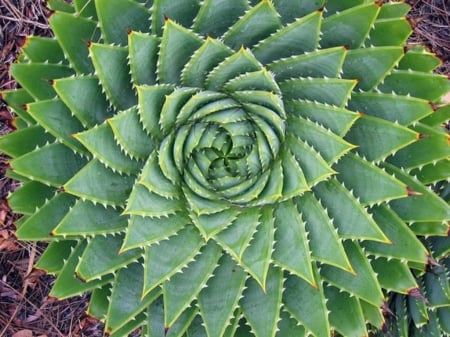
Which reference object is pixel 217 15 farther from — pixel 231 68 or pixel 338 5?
pixel 338 5

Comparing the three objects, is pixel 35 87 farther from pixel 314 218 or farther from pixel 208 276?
pixel 314 218

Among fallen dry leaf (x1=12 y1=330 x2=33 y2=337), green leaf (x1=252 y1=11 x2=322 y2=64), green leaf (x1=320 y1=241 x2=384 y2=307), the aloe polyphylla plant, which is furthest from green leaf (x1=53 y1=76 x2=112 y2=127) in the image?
fallen dry leaf (x1=12 y1=330 x2=33 y2=337)

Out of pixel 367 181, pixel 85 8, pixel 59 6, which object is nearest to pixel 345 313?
pixel 367 181

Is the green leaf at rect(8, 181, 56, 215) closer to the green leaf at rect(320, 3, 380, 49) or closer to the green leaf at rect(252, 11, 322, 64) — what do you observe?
the green leaf at rect(252, 11, 322, 64)

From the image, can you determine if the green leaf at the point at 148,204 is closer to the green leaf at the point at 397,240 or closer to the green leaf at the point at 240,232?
the green leaf at the point at 240,232

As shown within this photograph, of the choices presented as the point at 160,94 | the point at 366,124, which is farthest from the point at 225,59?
the point at 366,124

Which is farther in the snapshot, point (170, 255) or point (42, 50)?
point (42, 50)

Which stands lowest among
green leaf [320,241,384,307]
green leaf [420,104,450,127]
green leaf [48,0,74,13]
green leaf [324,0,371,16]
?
green leaf [320,241,384,307]
